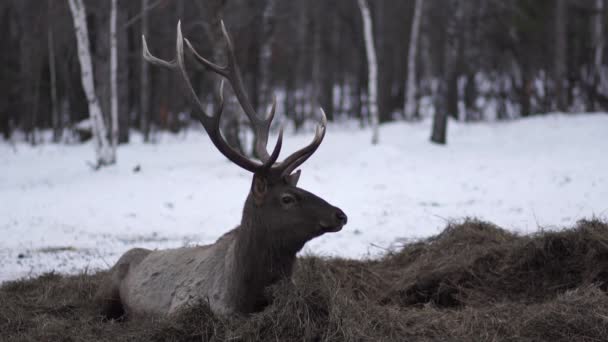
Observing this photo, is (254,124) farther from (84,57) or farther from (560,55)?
(560,55)

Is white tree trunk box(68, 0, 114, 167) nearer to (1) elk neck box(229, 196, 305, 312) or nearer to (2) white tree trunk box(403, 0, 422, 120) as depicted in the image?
(1) elk neck box(229, 196, 305, 312)

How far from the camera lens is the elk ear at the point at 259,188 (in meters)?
4.87

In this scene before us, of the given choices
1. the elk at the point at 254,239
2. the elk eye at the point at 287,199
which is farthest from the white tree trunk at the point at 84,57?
the elk eye at the point at 287,199

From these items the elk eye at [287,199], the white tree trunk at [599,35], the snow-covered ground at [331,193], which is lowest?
the snow-covered ground at [331,193]

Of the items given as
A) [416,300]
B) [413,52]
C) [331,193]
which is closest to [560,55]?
[413,52]

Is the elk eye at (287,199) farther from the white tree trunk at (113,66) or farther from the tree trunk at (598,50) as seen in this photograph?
the tree trunk at (598,50)

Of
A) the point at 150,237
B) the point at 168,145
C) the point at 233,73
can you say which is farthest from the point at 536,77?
the point at 233,73

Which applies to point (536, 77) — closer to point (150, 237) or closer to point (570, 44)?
point (570, 44)

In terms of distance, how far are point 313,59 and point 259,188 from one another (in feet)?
78.3

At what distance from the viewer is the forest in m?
21.2

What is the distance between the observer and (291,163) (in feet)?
16.3

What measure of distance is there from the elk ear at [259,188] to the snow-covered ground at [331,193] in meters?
2.49

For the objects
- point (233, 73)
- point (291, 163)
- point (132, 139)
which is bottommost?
point (132, 139)

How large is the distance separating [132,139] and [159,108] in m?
5.10
